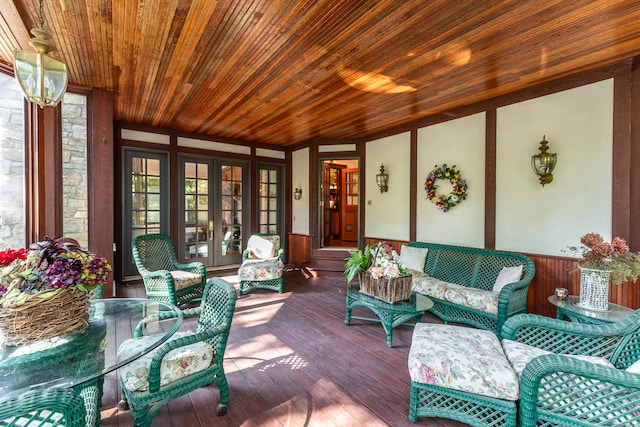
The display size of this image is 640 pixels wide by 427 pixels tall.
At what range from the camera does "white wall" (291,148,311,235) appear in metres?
6.74

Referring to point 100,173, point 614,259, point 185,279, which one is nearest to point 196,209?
point 100,173

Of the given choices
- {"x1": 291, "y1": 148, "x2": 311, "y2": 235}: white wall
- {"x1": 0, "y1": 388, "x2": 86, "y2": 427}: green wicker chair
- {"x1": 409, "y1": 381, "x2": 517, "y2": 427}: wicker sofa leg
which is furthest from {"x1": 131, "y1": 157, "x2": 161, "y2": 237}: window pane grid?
{"x1": 409, "y1": 381, "x2": 517, "y2": 427}: wicker sofa leg

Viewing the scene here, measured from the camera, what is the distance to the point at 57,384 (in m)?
1.24

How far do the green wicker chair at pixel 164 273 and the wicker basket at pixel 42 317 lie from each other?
219 cm

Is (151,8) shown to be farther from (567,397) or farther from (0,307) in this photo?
(567,397)

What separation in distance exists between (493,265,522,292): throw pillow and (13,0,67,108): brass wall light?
4.29 m

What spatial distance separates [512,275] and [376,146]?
11.2 feet

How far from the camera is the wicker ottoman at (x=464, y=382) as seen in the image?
5.50ft

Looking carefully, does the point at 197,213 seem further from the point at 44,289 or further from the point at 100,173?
the point at 44,289

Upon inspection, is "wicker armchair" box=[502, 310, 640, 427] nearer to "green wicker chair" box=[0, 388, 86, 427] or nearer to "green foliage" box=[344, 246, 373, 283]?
"green foliage" box=[344, 246, 373, 283]

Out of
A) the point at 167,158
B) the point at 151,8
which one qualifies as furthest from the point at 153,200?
the point at 151,8

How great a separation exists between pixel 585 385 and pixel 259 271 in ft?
13.1

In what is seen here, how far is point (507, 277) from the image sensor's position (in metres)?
3.39

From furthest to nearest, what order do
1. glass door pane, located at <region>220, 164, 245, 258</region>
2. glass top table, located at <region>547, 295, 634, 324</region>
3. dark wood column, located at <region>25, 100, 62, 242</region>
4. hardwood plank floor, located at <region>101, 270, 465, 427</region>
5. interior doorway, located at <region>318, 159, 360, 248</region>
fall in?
interior doorway, located at <region>318, 159, 360, 248</region>
glass door pane, located at <region>220, 164, 245, 258</region>
dark wood column, located at <region>25, 100, 62, 242</region>
glass top table, located at <region>547, 295, 634, 324</region>
hardwood plank floor, located at <region>101, 270, 465, 427</region>
